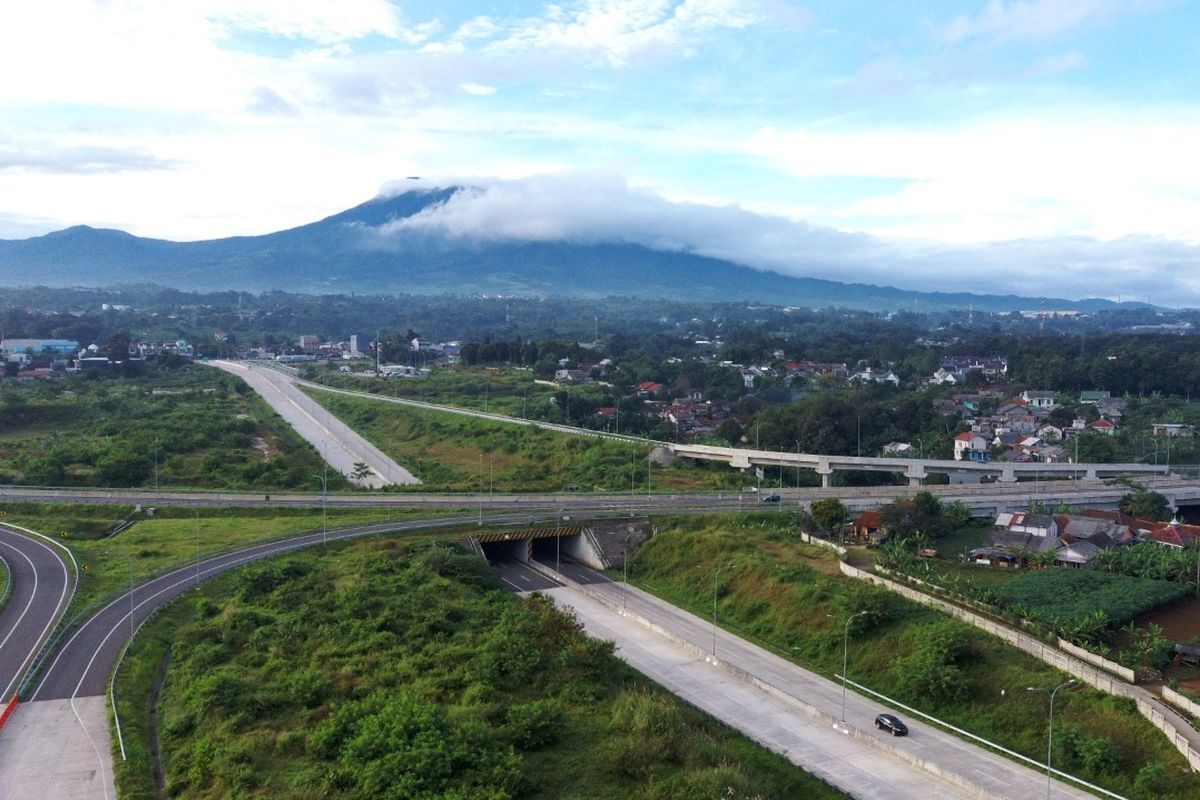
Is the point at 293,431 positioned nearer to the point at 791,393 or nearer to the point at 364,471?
the point at 364,471

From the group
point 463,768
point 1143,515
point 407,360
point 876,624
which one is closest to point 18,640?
point 463,768

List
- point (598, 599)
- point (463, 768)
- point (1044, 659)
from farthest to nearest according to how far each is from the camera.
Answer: point (598, 599)
point (1044, 659)
point (463, 768)

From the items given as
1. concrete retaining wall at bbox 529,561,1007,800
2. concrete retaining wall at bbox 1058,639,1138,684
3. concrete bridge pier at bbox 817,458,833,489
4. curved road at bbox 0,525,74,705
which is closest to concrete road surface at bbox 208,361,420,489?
curved road at bbox 0,525,74,705

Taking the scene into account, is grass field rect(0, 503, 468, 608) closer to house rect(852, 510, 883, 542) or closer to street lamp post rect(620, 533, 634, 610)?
street lamp post rect(620, 533, 634, 610)

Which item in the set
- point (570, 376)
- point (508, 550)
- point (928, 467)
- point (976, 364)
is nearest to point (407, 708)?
point (508, 550)

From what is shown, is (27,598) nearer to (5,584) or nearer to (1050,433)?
(5,584)
